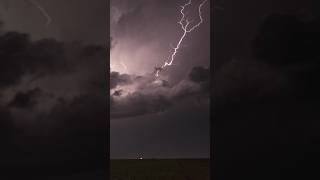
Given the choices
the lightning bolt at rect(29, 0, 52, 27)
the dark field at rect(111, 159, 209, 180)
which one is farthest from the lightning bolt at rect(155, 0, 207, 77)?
the lightning bolt at rect(29, 0, 52, 27)

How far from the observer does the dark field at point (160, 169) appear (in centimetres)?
382

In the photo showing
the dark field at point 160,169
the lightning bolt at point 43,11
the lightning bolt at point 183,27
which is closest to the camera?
the lightning bolt at point 43,11

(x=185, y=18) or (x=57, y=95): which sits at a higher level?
(x=185, y=18)

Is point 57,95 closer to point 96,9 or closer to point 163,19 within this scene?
point 96,9

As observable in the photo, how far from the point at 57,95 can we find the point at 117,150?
1494mm

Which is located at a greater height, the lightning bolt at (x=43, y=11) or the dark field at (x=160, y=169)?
the lightning bolt at (x=43, y=11)

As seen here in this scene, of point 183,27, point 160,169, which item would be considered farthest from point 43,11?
point 160,169

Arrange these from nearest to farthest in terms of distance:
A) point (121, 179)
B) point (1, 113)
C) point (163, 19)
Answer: point (1, 113) → point (121, 179) → point (163, 19)

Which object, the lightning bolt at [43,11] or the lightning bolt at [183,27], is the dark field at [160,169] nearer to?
the lightning bolt at [183,27]

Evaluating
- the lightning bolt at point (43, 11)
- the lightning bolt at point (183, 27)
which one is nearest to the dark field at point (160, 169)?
the lightning bolt at point (183, 27)

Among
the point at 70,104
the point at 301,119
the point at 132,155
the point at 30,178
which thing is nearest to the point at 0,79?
the point at 70,104

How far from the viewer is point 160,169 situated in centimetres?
398

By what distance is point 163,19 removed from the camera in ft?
13.9

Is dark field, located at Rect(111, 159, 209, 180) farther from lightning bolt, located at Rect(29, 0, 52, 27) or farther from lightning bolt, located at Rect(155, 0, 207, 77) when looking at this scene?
lightning bolt, located at Rect(29, 0, 52, 27)
